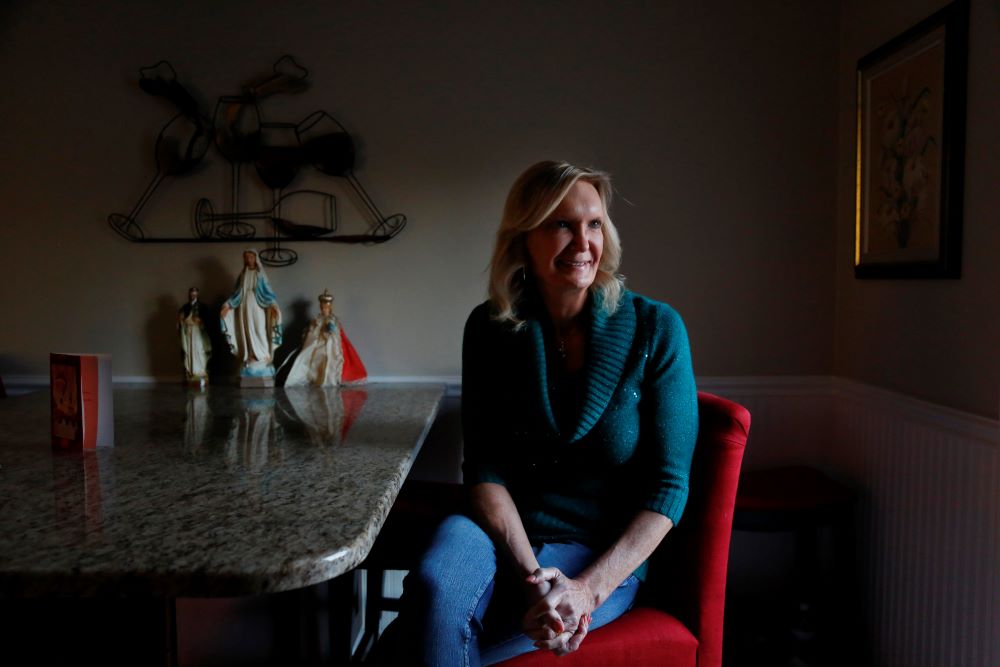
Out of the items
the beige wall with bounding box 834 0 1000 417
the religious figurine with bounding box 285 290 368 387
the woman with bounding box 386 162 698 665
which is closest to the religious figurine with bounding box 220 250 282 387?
the religious figurine with bounding box 285 290 368 387

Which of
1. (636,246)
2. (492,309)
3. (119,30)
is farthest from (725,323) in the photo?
(119,30)

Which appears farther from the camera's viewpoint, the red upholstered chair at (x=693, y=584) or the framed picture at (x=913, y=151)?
the framed picture at (x=913, y=151)

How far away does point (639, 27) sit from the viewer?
7.39ft

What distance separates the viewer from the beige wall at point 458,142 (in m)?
2.25

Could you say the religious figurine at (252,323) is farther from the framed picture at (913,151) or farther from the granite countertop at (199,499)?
the framed picture at (913,151)

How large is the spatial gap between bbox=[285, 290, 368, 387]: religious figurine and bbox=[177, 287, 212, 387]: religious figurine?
0.28 metres

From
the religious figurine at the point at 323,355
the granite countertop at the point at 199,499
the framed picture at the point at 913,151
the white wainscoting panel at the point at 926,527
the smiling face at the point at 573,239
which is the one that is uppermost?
the framed picture at the point at 913,151

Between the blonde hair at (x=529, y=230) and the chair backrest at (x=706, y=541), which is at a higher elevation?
the blonde hair at (x=529, y=230)

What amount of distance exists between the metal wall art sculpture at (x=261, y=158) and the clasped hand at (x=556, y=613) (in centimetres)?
141

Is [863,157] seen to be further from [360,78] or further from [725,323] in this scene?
[360,78]

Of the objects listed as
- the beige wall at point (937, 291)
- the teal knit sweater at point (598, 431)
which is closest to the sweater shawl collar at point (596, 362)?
the teal knit sweater at point (598, 431)

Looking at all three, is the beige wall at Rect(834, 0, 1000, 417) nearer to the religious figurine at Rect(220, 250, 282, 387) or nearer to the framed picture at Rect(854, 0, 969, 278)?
the framed picture at Rect(854, 0, 969, 278)

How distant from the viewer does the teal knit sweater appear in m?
1.33

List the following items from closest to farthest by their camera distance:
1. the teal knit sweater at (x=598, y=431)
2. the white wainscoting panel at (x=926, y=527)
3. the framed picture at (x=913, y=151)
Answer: the teal knit sweater at (x=598, y=431) < the white wainscoting panel at (x=926, y=527) < the framed picture at (x=913, y=151)
